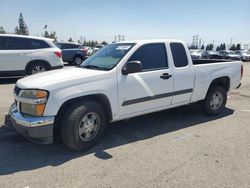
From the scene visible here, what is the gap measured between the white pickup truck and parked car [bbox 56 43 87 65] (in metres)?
14.4

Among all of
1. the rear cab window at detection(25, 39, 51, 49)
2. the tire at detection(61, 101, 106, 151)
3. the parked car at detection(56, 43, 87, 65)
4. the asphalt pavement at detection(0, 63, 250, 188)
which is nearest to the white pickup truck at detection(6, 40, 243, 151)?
the tire at detection(61, 101, 106, 151)

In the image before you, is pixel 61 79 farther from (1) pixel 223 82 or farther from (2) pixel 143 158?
(1) pixel 223 82

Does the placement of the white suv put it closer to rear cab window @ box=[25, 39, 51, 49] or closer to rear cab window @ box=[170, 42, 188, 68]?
rear cab window @ box=[25, 39, 51, 49]

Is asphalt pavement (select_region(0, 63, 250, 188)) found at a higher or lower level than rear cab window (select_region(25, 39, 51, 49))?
lower

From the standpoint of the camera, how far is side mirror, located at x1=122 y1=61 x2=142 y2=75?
175 inches

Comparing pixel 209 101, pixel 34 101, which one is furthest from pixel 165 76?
pixel 34 101

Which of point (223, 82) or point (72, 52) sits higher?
point (72, 52)

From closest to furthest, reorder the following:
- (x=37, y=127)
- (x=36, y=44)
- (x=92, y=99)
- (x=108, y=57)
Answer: (x=37, y=127) → (x=92, y=99) → (x=108, y=57) → (x=36, y=44)

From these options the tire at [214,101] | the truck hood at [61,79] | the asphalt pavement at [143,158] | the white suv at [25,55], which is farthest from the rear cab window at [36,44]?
the tire at [214,101]

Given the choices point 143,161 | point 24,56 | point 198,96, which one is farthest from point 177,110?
point 24,56

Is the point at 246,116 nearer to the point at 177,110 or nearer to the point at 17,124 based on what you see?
the point at 177,110

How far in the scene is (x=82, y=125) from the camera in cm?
427

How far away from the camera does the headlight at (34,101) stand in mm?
3865

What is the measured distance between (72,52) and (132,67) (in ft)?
51.5
